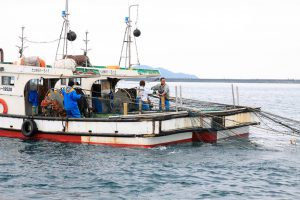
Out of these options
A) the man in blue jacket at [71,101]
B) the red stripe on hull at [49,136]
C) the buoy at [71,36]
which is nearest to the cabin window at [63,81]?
the man in blue jacket at [71,101]

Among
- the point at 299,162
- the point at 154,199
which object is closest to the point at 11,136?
the point at 154,199

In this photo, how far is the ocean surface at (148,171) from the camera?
12023mm

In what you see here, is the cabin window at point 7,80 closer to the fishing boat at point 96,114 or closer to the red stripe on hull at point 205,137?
the fishing boat at point 96,114

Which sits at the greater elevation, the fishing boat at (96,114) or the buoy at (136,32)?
the buoy at (136,32)

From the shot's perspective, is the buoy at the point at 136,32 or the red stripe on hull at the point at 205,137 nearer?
the red stripe on hull at the point at 205,137

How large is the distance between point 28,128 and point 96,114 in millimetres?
3100

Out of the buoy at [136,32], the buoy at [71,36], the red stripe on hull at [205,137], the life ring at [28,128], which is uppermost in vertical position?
the buoy at [136,32]

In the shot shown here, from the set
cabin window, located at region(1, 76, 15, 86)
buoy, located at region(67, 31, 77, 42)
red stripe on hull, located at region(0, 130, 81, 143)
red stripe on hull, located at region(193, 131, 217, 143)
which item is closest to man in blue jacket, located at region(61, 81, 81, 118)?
red stripe on hull, located at region(0, 130, 81, 143)

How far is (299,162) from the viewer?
50.7 ft

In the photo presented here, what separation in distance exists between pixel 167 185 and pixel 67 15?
1075 centimetres

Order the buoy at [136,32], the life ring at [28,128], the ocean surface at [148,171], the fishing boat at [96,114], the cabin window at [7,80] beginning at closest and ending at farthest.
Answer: the ocean surface at [148,171] → the fishing boat at [96,114] → the life ring at [28,128] → the cabin window at [7,80] → the buoy at [136,32]

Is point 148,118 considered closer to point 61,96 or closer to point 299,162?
point 61,96

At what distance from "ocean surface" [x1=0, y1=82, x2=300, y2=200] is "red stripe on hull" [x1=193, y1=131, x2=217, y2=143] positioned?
0.51 m

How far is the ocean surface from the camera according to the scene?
1202 cm
